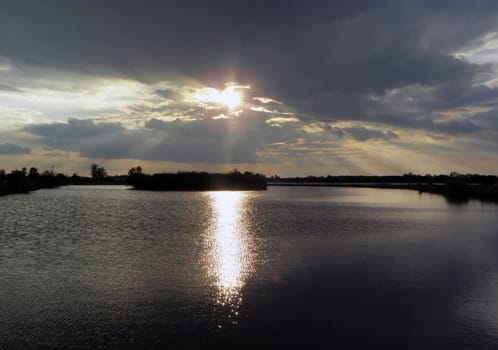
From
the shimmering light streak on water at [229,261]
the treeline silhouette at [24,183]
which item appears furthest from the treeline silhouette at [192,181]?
the shimmering light streak on water at [229,261]

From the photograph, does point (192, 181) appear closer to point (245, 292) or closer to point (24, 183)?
point (24, 183)

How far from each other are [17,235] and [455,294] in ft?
85.0

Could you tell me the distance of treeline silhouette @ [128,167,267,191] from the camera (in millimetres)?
139125

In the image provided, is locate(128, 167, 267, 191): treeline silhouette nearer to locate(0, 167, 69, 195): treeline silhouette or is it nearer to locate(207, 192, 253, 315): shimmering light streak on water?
locate(0, 167, 69, 195): treeline silhouette

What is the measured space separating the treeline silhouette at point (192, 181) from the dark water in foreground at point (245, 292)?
11147 cm

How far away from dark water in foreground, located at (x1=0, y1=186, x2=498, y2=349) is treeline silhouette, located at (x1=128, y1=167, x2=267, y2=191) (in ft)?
366

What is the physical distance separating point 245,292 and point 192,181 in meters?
128

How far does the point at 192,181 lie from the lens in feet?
461

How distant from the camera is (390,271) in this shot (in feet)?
59.6

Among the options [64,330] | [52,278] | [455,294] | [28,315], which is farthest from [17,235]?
[455,294]

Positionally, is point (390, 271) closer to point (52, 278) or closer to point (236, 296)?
point (236, 296)

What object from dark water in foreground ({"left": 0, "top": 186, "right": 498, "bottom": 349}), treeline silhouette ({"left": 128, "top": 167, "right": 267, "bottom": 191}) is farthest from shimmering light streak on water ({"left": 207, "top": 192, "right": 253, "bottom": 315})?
treeline silhouette ({"left": 128, "top": 167, "right": 267, "bottom": 191})

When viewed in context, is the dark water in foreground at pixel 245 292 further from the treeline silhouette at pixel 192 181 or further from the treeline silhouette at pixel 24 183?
the treeline silhouette at pixel 192 181

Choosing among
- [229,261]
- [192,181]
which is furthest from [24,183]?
[229,261]
